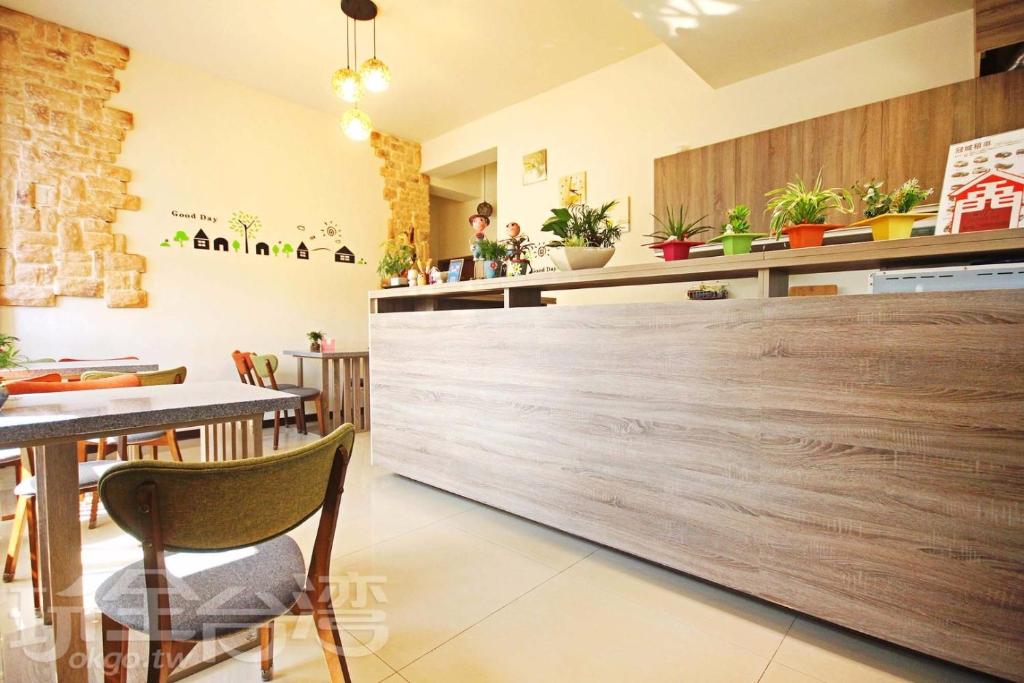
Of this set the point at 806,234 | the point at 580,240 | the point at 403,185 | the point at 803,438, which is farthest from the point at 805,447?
the point at 403,185

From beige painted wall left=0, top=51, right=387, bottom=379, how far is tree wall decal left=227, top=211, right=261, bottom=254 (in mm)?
62

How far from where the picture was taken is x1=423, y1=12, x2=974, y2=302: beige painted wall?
313 cm

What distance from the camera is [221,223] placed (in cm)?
470

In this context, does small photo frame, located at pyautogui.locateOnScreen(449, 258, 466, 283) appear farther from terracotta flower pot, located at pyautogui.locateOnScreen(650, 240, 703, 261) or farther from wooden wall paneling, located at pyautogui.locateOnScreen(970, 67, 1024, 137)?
wooden wall paneling, located at pyautogui.locateOnScreen(970, 67, 1024, 137)

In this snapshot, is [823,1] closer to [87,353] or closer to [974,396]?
[974,396]

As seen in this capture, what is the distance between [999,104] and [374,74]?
3.84 meters

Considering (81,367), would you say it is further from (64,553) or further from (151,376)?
(64,553)

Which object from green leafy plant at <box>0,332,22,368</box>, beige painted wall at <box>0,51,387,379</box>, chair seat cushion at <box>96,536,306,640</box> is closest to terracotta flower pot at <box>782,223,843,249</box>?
chair seat cushion at <box>96,536,306,640</box>

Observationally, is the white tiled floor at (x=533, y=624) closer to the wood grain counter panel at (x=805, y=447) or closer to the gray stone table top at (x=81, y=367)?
the wood grain counter panel at (x=805, y=447)

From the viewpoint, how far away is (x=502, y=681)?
1.39 meters

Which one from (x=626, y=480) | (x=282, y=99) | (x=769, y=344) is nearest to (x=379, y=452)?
(x=626, y=480)

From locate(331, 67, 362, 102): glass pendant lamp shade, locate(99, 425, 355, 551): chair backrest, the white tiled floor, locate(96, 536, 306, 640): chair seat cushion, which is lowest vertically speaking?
the white tiled floor

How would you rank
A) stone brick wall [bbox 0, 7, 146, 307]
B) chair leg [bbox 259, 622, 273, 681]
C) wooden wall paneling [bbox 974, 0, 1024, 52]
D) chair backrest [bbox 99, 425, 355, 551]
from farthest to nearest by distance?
1. stone brick wall [bbox 0, 7, 146, 307]
2. wooden wall paneling [bbox 974, 0, 1024, 52]
3. chair leg [bbox 259, 622, 273, 681]
4. chair backrest [bbox 99, 425, 355, 551]

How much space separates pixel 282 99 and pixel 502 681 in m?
5.77
